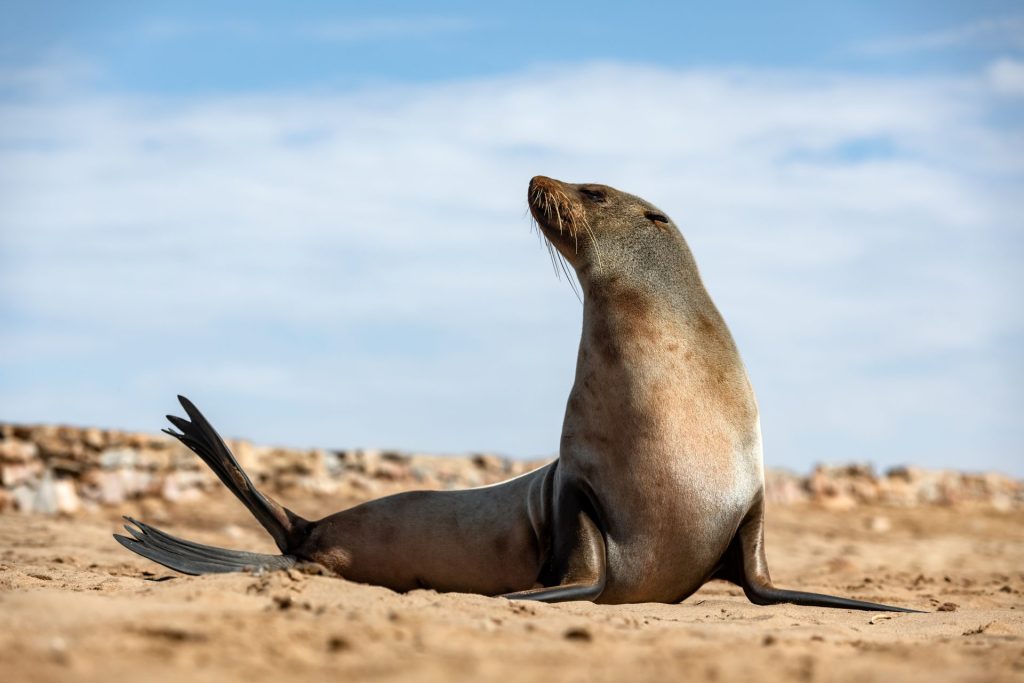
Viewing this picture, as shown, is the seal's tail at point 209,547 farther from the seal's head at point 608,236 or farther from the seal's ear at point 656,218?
the seal's ear at point 656,218

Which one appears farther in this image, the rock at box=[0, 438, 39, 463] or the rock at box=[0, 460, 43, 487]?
the rock at box=[0, 438, 39, 463]

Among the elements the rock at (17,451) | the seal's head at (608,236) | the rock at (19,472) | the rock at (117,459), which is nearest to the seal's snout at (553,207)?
the seal's head at (608,236)

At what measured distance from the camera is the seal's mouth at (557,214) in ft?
19.9

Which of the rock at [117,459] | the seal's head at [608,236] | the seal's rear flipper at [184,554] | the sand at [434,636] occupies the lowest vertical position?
the sand at [434,636]

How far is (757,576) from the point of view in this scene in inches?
221

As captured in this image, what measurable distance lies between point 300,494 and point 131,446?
2.01 m

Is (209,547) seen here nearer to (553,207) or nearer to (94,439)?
(553,207)

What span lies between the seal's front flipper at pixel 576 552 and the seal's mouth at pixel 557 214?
136cm

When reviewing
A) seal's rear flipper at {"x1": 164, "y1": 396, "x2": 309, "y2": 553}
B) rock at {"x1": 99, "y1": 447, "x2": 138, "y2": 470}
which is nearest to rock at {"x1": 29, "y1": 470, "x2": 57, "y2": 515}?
rock at {"x1": 99, "y1": 447, "x2": 138, "y2": 470}

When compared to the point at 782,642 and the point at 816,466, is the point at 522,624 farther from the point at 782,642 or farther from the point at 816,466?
the point at 816,466

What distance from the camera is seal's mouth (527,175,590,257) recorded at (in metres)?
6.07

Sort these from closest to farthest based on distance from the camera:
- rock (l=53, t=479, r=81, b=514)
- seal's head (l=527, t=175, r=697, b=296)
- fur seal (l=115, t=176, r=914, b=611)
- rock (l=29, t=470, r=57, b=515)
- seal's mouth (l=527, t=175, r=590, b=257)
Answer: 1. fur seal (l=115, t=176, r=914, b=611)
2. seal's head (l=527, t=175, r=697, b=296)
3. seal's mouth (l=527, t=175, r=590, b=257)
4. rock (l=29, t=470, r=57, b=515)
5. rock (l=53, t=479, r=81, b=514)

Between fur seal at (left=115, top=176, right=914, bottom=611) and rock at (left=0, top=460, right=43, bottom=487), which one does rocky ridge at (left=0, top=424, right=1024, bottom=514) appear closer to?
rock at (left=0, top=460, right=43, bottom=487)

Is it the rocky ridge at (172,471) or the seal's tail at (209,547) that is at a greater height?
the rocky ridge at (172,471)
